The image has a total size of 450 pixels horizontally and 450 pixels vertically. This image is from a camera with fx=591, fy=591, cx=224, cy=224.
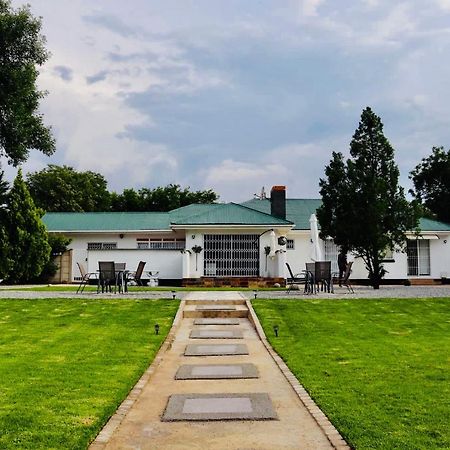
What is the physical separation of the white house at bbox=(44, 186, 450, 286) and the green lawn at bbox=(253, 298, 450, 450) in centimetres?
1172

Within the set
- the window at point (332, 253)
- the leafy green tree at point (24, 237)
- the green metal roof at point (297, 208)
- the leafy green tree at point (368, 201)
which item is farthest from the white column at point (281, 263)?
the leafy green tree at point (24, 237)

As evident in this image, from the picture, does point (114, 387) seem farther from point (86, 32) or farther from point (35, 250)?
point (35, 250)

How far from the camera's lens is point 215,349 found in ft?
31.9

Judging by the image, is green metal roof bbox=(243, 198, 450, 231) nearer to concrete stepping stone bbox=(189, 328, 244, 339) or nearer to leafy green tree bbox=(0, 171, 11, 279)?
leafy green tree bbox=(0, 171, 11, 279)

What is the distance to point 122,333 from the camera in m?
10.8

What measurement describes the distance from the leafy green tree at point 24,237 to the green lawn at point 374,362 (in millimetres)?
16502

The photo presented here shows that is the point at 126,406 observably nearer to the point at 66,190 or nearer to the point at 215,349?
the point at 215,349

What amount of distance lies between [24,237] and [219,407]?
951 inches

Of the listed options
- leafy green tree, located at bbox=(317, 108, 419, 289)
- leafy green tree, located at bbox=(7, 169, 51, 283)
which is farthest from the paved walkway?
leafy green tree, located at bbox=(7, 169, 51, 283)

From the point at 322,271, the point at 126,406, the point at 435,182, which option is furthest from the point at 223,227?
the point at 435,182

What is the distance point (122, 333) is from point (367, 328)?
4.69 meters

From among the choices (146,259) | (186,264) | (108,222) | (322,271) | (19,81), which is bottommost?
(322,271)

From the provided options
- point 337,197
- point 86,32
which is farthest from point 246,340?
point 337,197

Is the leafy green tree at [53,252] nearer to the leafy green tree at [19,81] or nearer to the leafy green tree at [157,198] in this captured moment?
the leafy green tree at [19,81]
